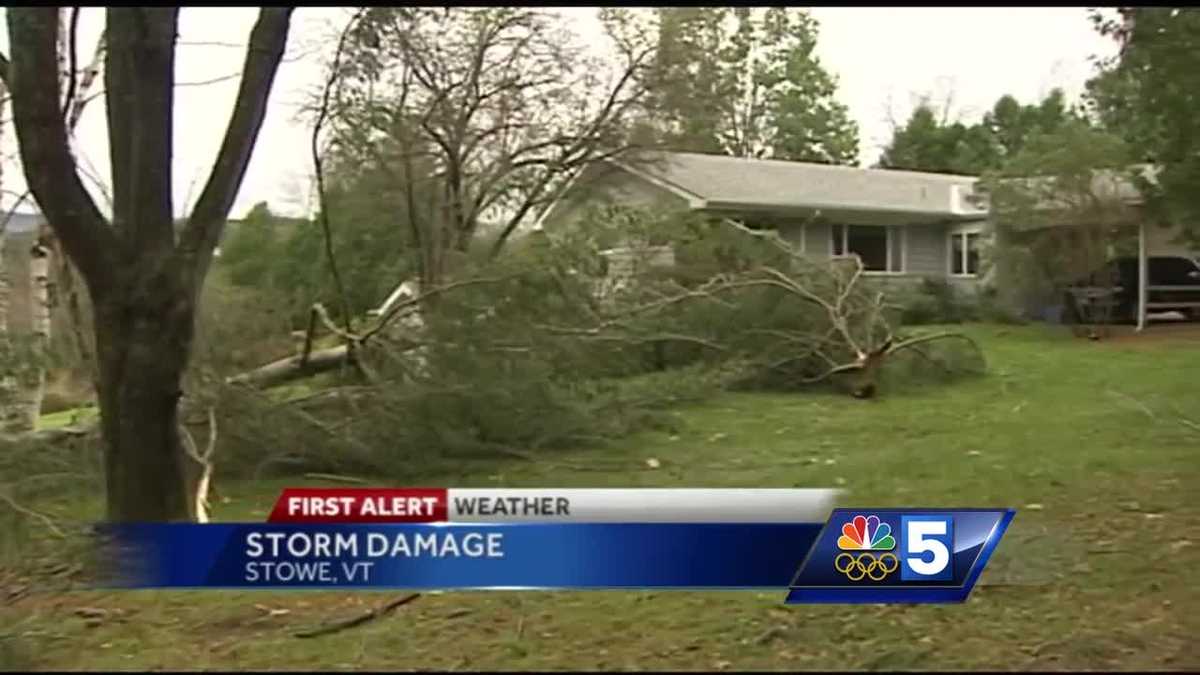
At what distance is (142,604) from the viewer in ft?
13.8

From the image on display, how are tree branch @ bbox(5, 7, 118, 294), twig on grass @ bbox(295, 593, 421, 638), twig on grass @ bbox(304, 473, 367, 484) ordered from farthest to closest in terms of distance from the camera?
twig on grass @ bbox(304, 473, 367, 484)
tree branch @ bbox(5, 7, 118, 294)
twig on grass @ bbox(295, 593, 421, 638)

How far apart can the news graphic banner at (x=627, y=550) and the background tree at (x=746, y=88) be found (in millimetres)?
2490

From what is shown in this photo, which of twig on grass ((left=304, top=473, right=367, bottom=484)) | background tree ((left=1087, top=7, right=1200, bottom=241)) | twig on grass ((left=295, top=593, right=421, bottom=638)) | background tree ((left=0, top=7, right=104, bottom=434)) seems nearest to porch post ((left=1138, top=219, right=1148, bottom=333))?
background tree ((left=1087, top=7, right=1200, bottom=241))

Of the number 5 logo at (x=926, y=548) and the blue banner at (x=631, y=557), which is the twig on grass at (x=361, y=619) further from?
the number 5 logo at (x=926, y=548)

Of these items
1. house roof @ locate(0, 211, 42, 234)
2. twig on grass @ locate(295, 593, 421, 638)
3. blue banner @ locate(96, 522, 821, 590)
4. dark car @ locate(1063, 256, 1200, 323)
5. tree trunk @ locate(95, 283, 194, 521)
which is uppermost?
house roof @ locate(0, 211, 42, 234)

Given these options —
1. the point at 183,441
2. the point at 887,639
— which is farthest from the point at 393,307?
the point at 887,639

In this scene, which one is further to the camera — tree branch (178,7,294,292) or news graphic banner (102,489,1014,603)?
tree branch (178,7,294,292)

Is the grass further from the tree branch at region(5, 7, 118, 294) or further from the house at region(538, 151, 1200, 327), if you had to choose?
the house at region(538, 151, 1200, 327)

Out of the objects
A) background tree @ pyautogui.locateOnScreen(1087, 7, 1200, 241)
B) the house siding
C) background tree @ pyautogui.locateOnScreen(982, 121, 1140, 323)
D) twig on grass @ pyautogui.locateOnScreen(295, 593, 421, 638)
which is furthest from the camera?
the house siding

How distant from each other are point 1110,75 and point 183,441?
5.37 m

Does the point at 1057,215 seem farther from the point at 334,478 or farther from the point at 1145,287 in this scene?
the point at 334,478

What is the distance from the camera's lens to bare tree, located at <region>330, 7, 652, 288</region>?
9.70 m

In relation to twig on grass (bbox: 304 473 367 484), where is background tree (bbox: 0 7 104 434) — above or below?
above

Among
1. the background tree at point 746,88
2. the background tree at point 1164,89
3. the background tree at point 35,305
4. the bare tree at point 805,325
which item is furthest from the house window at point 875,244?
the background tree at point 35,305
